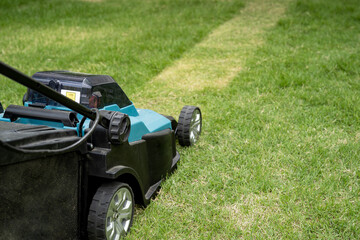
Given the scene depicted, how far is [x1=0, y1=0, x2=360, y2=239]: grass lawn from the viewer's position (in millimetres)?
2445

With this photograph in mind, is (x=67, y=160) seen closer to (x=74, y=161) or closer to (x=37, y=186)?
(x=74, y=161)

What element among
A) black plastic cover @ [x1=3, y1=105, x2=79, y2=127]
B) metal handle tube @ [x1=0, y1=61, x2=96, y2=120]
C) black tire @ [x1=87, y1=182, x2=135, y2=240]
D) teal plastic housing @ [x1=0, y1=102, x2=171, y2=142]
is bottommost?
black tire @ [x1=87, y1=182, x2=135, y2=240]

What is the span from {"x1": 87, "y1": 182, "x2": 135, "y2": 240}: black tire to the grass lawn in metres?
0.15

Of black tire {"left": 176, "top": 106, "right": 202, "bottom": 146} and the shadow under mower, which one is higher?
the shadow under mower

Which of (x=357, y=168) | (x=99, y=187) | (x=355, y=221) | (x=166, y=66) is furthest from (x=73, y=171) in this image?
(x=166, y=66)

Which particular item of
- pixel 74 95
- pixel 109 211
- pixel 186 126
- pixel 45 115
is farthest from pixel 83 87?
pixel 186 126

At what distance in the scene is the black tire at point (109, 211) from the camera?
1932 mm

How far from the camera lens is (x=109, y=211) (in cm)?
198

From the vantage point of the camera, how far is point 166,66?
5883mm

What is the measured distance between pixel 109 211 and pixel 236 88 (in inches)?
123

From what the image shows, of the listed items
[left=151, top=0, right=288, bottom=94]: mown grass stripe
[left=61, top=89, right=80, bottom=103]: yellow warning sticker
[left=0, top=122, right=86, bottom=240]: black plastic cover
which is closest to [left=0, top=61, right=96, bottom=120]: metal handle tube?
[left=0, top=122, right=86, bottom=240]: black plastic cover

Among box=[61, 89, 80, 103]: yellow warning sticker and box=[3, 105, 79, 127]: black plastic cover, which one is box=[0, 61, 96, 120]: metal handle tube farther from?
box=[61, 89, 80, 103]: yellow warning sticker

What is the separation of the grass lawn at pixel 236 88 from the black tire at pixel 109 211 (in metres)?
0.15

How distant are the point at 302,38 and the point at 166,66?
261 cm
